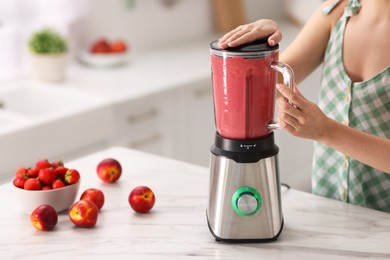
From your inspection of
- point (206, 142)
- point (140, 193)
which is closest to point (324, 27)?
point (140, 193)

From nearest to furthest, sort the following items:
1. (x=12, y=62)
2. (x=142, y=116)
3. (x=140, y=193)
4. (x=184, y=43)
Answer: (x=140, y=193)
(x=142, y=116)
(x=12, y=62)
(x=184, y=43)

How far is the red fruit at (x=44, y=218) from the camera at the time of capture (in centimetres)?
145

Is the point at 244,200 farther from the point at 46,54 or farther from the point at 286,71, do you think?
the point at 46,54

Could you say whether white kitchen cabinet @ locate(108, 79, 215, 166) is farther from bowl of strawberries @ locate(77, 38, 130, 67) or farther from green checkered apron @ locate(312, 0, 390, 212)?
green checkered apron @ locate(312, 0, 390, 212)

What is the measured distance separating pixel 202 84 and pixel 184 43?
2.66ft

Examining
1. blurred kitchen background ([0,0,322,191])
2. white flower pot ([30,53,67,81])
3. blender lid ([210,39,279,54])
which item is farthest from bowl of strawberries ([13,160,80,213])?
white flower pot ([30,53,67,81])

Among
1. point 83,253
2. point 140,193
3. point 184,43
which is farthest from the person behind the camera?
point 184,43

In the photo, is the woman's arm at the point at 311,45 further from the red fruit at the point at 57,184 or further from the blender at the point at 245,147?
the red fruit at the point at 57,184

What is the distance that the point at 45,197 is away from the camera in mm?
1522

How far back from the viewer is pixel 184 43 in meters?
3.95

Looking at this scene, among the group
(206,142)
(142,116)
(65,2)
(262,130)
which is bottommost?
(206,142)

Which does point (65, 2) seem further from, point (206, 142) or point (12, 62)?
point (206, 142)

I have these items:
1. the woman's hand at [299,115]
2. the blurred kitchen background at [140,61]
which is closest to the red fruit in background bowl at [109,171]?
the woman's hand at [299,115]

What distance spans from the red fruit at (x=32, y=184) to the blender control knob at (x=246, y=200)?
0.42 m
